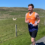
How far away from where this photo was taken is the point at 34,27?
429cm

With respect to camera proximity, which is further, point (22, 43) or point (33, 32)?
point (22, 43)

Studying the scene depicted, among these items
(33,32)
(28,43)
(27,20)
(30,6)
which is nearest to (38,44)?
(28,43)

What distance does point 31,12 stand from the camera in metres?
4.20

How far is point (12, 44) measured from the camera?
5656 mm

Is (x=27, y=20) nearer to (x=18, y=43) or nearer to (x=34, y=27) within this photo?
(x=34, y=27)

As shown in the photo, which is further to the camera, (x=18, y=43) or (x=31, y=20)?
(x=18, y=43)

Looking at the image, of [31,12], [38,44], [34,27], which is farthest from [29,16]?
[38,44]

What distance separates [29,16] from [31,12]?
0.52ft

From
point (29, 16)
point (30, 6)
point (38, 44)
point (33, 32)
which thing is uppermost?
point (30, 6)

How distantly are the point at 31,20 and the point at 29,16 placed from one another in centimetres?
16

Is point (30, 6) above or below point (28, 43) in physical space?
above

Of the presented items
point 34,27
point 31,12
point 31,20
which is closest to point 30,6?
point 31,12

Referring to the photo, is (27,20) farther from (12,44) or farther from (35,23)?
(12,44)

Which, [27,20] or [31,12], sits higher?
[31,12]
